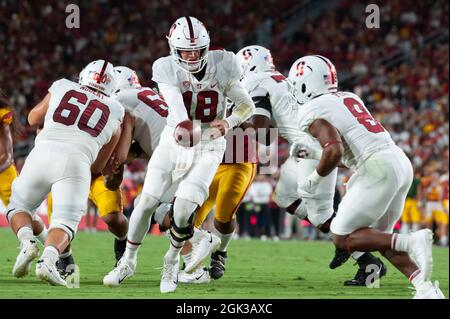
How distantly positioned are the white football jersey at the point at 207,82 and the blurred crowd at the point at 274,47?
8962 mm

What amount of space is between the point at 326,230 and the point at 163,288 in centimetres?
222

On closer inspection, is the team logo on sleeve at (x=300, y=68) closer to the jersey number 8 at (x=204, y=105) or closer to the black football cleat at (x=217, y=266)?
the jersey number 8 at (x=204, y=105)

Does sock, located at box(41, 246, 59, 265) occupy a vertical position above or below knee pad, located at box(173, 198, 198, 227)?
below

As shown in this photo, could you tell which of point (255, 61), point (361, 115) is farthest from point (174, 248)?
point (255, 61)

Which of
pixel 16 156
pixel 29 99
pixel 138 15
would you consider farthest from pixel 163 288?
pixel 138 15

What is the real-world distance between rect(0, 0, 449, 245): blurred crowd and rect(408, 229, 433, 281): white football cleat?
1010cm

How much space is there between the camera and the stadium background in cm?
1719

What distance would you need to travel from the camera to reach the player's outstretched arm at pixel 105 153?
7185mm

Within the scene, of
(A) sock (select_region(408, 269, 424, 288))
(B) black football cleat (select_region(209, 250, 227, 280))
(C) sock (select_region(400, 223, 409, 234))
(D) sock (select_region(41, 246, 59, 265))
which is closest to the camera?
(A) sock (select_region(408, 269, 424, 288))

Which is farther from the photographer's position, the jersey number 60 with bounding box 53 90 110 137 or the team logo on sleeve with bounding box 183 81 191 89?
the team logo on sleeve with bounding box 183 81 191 89

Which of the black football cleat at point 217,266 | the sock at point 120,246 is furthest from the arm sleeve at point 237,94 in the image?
the sock at point 120,246

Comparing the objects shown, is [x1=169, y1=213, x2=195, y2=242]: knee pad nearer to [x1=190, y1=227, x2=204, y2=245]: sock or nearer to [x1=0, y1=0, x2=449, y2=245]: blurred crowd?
[x1=190, y1=227, x2=204, y2=245]: sock

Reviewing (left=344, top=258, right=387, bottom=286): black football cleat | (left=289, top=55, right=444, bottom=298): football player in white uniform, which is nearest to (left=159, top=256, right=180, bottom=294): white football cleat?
(left=289, top=55, right=444, bottom=298): football player in white uniform

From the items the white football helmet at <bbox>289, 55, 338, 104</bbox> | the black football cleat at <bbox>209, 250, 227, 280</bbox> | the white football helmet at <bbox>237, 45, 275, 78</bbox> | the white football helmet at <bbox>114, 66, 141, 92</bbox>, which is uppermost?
the white football helmet at <bbox>237, 45, 275, 78</bbox>
